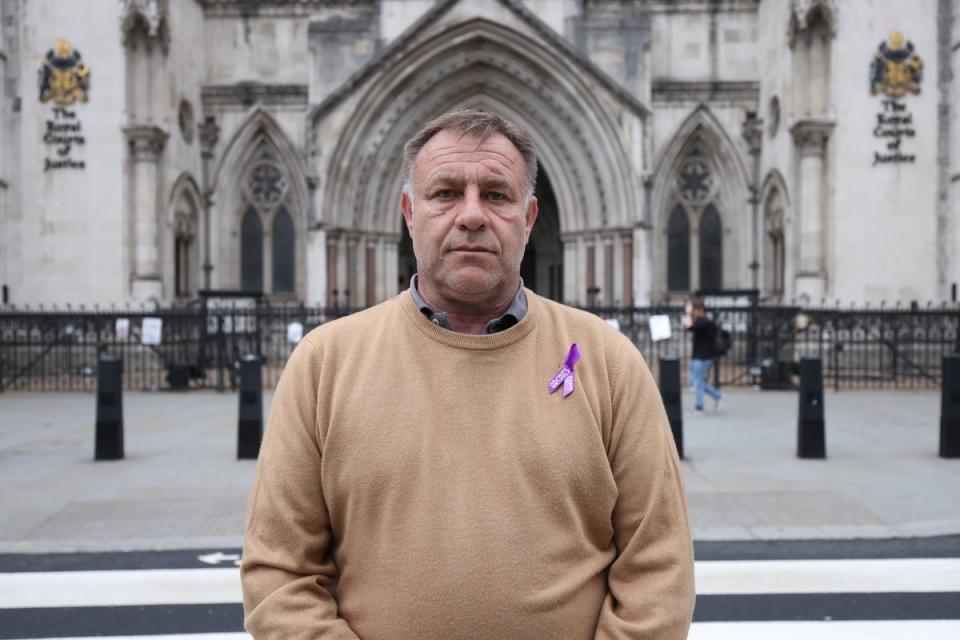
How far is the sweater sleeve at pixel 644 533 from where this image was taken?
7.47ft

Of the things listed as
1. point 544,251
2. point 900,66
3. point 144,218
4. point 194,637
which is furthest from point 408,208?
point 544,251

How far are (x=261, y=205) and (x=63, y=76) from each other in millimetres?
6511

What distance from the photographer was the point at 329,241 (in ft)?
78.1

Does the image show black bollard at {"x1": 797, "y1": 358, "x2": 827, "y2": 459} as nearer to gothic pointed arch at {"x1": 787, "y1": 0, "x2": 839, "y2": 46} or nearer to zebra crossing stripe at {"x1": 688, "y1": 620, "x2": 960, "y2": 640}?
zebra crossing stripe at {"x1": 688, "y1": 620, "x2": 960, "y2": 640}

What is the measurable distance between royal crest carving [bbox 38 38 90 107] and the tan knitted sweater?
20.7m

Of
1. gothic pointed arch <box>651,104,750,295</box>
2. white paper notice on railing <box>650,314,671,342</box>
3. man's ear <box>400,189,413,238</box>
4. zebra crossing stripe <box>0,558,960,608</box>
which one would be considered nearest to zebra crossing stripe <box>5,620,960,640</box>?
zebra crossing stripe <box>0,558,960,608</box>

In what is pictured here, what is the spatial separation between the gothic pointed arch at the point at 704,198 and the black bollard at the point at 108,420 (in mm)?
17112

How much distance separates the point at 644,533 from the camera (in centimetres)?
234

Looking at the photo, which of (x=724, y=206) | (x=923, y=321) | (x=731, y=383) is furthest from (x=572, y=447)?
(x=724, y=206)

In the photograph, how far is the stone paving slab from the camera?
21.2 feet

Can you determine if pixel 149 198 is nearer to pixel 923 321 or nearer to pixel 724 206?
pixel 724 206

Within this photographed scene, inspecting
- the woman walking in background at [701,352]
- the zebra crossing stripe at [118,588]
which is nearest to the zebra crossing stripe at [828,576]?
the zebra crossing stripe at [118,588]

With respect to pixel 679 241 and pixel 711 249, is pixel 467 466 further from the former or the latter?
pixel 711 249

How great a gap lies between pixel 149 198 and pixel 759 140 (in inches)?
602
